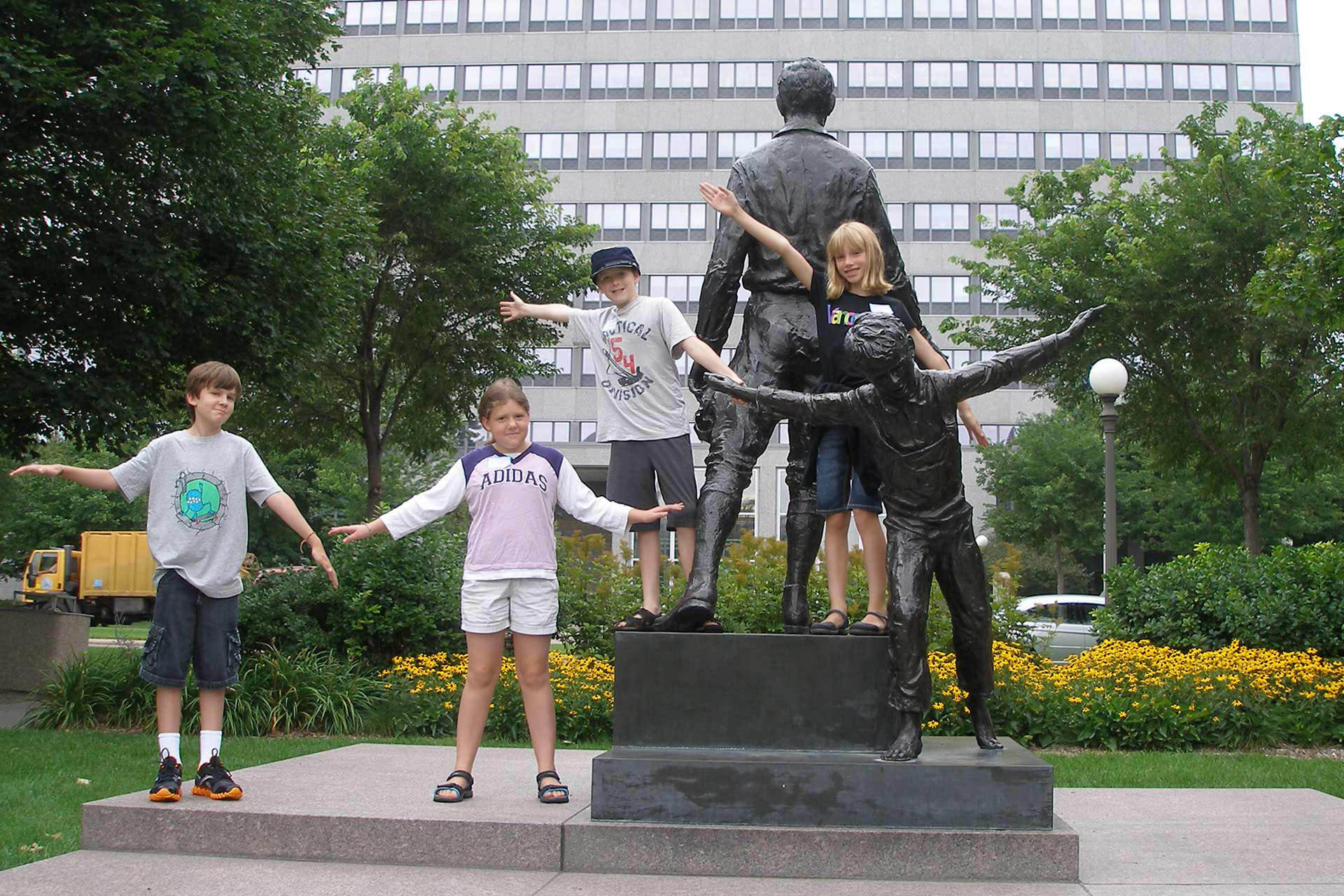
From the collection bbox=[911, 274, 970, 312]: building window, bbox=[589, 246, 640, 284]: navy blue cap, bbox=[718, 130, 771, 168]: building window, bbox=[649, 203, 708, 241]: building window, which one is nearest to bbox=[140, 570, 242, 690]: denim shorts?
bbox=[589, 246, 640, 284]: navy blue cap

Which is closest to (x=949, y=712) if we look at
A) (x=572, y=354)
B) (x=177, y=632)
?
(x=177, y=632)

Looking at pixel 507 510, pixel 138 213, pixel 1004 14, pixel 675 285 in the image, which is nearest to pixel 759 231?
pixel 507 510

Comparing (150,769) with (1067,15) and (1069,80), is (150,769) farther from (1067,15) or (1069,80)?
(1067,15)

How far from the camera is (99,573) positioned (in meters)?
34.9

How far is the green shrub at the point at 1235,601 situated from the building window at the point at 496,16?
1793 inches

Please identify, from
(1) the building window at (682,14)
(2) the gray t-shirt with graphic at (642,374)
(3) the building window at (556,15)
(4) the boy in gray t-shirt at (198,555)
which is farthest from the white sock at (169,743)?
(3) the building window at (556,15)

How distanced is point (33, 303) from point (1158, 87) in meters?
48.9

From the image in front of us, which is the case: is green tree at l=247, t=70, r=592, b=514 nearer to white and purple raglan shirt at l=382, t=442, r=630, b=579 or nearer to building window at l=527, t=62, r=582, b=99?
white and purple raglan shirt at l=382, t=442, r=630, b=579

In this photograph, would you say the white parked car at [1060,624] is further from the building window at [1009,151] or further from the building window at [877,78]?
the building window at [877,78]

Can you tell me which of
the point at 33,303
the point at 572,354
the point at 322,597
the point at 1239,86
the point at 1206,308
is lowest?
the point at 322,597

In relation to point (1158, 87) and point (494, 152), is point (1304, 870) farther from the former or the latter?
point (1158, 87)

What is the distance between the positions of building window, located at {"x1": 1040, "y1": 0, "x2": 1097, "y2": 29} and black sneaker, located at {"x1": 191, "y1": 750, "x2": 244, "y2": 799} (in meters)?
52.7

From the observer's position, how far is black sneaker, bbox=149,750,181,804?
509 cm

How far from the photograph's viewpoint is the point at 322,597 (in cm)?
1162
